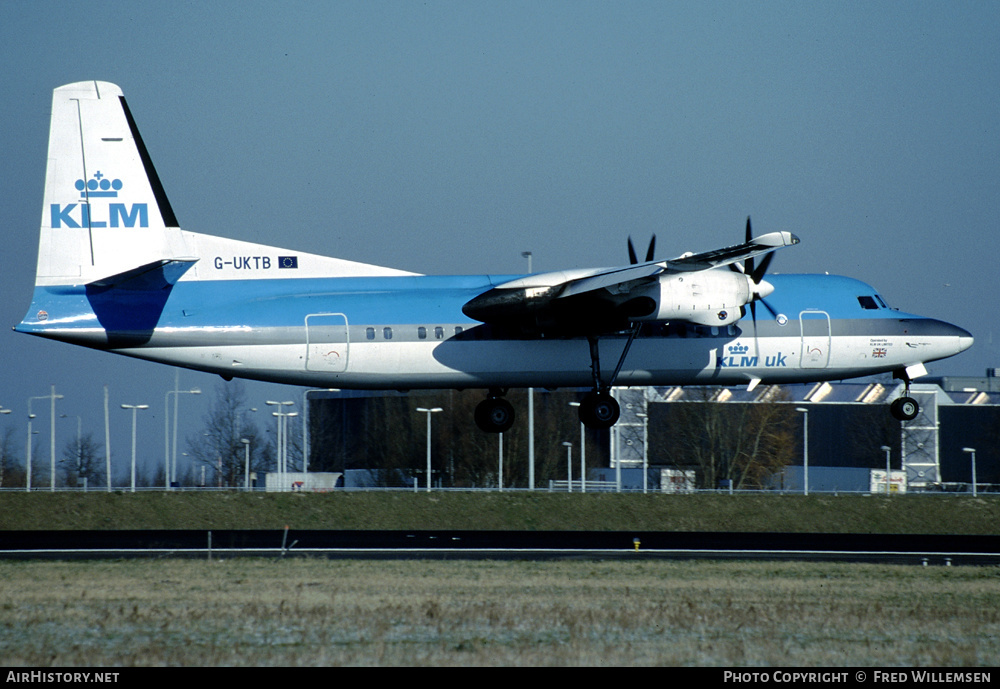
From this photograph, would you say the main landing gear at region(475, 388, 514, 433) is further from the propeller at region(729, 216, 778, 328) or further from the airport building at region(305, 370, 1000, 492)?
the airport building at region(305, 370, 1000, 492)

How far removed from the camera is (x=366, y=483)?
102 m

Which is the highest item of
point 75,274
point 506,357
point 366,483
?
point 75,274

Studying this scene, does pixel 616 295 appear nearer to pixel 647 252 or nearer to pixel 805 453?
pixel 647 252

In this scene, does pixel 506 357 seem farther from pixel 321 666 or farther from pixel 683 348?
pixel 321 666

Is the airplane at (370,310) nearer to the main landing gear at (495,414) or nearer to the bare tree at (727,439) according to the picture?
the main landing gear at (495,414)

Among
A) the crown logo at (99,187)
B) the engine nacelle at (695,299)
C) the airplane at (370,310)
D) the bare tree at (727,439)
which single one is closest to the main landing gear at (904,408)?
the airplane at (370,310)

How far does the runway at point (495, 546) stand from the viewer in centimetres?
3922

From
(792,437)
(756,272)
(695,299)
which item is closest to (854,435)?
(792,437)

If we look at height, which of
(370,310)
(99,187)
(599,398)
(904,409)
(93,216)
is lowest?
(904,409)

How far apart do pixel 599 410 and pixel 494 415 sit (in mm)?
3221

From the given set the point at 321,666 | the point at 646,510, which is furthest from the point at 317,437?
the point at 321,666

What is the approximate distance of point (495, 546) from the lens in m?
43.5

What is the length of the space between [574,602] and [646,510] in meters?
35.5

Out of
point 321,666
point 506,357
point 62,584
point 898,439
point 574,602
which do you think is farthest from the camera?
point 898,439
